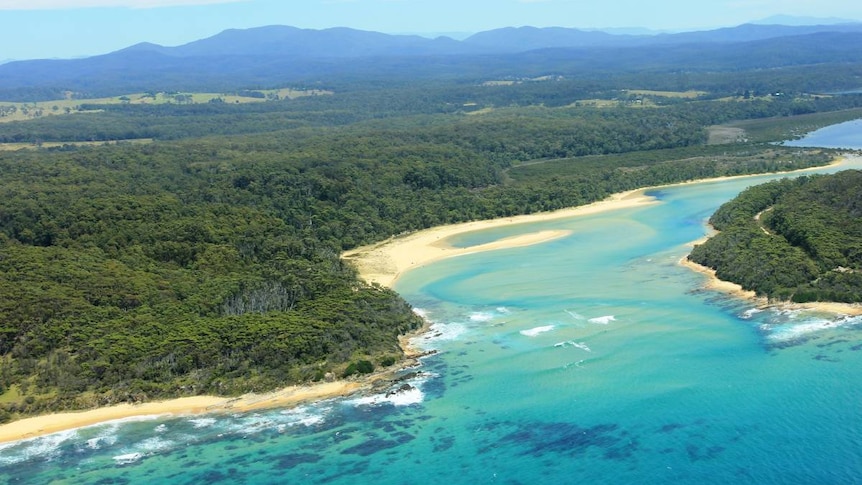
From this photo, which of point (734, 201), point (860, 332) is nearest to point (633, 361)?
point (860, 332)

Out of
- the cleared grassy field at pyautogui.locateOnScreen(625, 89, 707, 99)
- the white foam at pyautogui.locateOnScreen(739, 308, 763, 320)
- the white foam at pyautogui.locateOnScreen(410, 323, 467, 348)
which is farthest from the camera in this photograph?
the cleared grassy field at pyautogui.locateOnScreen(625, 89, 707, 99)

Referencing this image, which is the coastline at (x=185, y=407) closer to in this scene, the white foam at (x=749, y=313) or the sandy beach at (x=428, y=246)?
the sandy beach at (x=428, y=246)

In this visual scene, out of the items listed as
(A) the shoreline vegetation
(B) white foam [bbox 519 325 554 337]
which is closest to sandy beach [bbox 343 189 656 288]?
(A) the shoreline vegetation

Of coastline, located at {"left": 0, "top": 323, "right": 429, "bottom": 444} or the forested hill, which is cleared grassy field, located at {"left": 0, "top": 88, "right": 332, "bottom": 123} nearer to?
the forested hill

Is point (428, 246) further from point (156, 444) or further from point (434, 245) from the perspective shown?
point (156, 444)

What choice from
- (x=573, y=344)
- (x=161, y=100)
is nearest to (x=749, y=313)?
(x=573, y=344)

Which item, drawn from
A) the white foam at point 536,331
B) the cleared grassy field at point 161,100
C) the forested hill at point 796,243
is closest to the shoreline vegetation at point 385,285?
the forested hill at point 796,243
